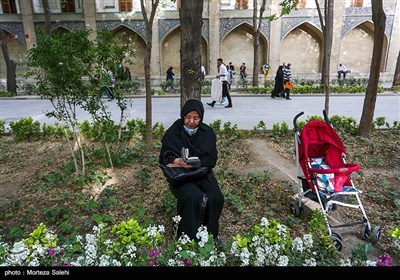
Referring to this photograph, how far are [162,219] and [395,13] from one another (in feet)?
85.2

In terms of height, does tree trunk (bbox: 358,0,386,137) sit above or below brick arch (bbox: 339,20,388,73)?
below

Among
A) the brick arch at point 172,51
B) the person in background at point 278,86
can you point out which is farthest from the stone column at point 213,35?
the person in background at point 278,86

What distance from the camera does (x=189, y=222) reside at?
8.72 ft

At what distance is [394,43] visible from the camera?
22406mm

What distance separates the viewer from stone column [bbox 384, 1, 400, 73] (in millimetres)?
21781

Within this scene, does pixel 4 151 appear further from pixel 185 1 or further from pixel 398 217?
pixel 398 217

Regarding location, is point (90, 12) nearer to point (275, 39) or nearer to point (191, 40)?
point (275, 39)

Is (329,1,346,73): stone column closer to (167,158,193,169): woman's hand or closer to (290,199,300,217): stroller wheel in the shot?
(290,199,300,217): stroller wheel

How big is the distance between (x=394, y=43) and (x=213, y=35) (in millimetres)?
14057

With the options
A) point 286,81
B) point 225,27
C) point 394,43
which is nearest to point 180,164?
point 286,81

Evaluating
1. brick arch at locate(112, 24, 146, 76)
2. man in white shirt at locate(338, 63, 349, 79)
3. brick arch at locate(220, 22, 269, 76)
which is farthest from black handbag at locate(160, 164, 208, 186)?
man in white shirt at locate(338, 63, 349, 79)

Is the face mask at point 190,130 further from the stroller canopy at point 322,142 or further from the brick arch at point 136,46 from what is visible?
the brick arch at point 136,46

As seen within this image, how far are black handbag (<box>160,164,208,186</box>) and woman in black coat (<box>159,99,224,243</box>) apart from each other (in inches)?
1.6
